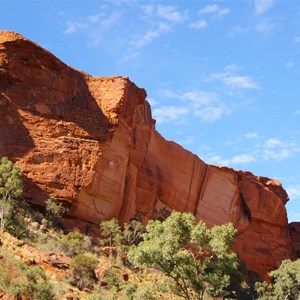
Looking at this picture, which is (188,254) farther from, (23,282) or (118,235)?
(118,235)

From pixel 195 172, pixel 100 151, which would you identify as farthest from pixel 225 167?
pixel 100 151

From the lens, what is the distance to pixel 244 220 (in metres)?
56.8

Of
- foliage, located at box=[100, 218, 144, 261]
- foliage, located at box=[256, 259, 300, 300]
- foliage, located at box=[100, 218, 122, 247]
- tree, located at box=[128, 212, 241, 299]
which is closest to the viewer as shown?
tree, located at box=[128, 212, 241, 299]

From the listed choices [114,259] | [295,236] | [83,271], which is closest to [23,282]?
[83,271]

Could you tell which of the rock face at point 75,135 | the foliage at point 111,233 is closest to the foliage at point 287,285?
the foliage at point 111,233

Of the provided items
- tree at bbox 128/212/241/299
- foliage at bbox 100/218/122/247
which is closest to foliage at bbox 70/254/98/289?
tree at bbox 128/212/241/299

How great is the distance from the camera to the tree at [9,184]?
31.8 meters

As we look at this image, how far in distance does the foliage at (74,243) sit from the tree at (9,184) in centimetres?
319

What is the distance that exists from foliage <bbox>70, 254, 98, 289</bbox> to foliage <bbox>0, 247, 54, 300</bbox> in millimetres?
5546

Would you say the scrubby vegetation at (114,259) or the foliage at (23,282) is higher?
the scrubby vegetation at (114,259)

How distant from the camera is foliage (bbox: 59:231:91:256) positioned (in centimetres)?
3008

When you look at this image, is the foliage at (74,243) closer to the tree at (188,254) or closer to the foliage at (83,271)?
the foliage at (83,271)

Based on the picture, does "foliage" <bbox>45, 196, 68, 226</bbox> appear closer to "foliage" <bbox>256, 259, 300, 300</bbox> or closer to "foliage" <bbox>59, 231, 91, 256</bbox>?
"foliage" <bbox>59, 231, 91, 256</bbox>

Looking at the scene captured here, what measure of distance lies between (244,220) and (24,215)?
2855 centimetres
